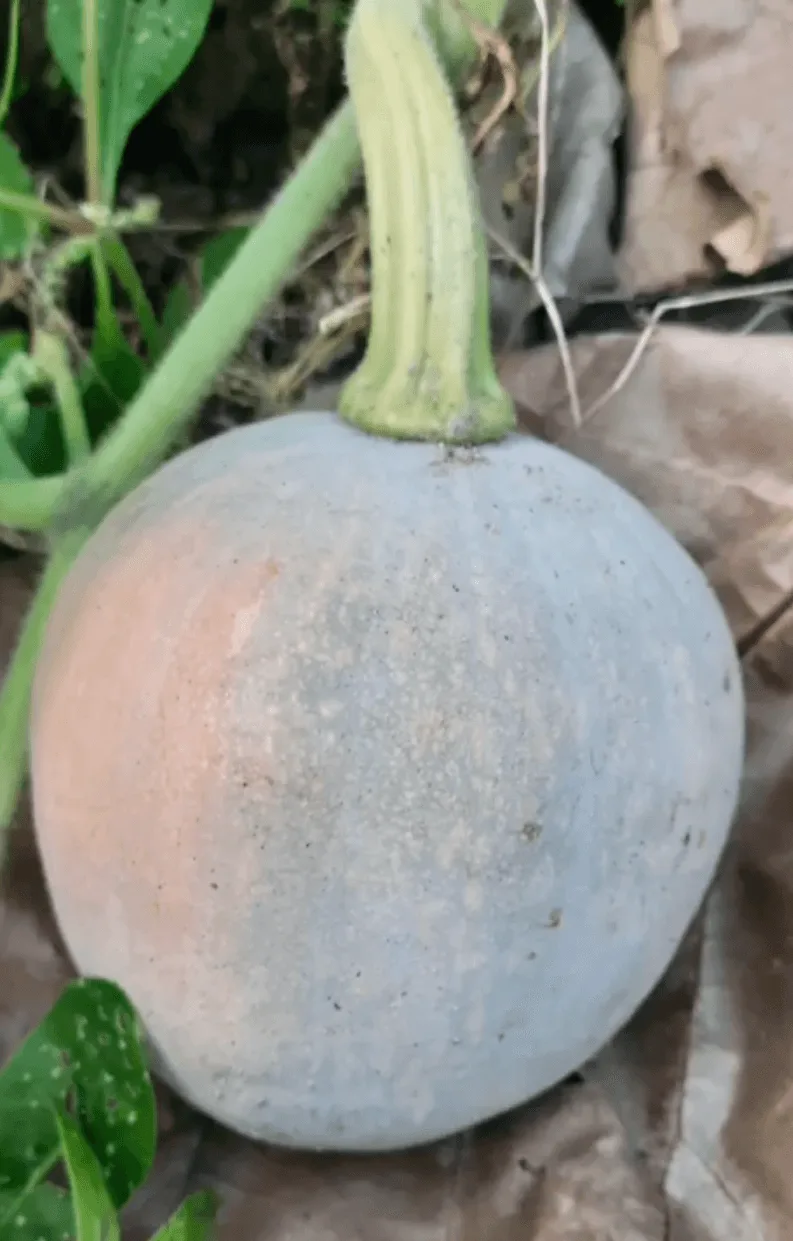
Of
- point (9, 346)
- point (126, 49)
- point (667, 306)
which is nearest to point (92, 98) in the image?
point (126, 49)

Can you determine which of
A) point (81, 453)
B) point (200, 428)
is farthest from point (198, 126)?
point (81, 453)

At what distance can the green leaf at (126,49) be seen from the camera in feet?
2.42

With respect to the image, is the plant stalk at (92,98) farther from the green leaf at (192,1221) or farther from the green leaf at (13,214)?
the green leaf at (192,1221)

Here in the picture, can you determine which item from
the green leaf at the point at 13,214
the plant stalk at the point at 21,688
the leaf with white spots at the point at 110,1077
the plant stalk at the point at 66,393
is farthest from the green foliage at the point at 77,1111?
the green leaf at the point at 13,214

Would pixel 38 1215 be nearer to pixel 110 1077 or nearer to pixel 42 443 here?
pixel 110 1077

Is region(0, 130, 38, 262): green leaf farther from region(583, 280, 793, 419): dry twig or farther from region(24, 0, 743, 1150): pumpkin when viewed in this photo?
region(583, 280, 793, 419): dry twig

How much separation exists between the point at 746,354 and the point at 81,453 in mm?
405

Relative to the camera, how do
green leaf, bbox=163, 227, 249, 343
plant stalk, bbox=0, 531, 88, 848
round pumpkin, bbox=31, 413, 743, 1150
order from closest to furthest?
1. round pumpkin, bbox=31, 413, 743, 1150
2. plant stalk, bbox=0, 531, 88, 848
3. green leaf, bbox=163, 227, 249, 343

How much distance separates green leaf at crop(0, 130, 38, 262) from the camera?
28.8 inches

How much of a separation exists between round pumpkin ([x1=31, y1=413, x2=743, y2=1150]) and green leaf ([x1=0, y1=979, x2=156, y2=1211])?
0.02 metres

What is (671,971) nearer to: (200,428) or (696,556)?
(696,556)

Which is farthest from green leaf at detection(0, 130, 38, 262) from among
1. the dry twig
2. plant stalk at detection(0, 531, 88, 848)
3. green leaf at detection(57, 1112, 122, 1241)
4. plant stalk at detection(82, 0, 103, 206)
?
green leaf at detection(57, 1112, 122, 1241)

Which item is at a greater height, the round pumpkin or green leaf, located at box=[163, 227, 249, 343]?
green leaf, located at box=[163, 227, 249, 343]

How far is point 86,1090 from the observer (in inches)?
23.6
